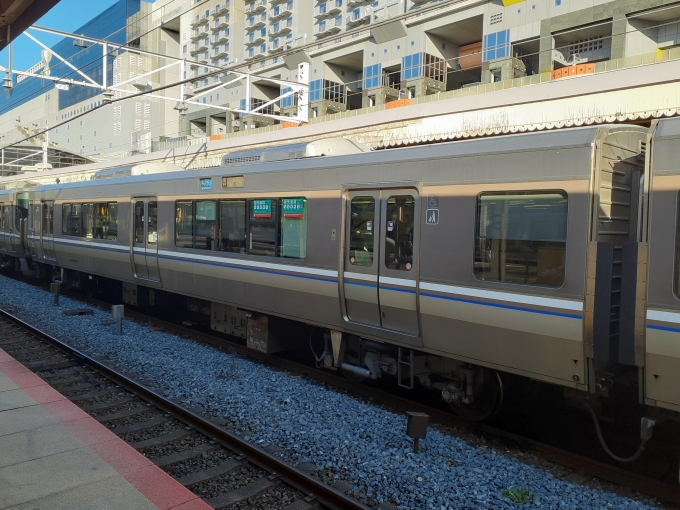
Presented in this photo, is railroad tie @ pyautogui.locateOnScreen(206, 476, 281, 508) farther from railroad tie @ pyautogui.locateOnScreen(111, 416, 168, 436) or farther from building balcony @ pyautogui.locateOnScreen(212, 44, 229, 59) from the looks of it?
building balcony @ pyautogui.locateOnScreen(212, 44, 229, 59)

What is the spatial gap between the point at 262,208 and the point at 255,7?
54469mm

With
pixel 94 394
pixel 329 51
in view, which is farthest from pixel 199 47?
pixel 94 394

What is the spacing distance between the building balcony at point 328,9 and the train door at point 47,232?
120ft

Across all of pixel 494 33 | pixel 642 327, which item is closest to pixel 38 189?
pixel 642 327

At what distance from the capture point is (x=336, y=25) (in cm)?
4781

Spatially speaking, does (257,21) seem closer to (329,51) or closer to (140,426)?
(329,51)

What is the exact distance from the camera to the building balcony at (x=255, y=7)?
184ft

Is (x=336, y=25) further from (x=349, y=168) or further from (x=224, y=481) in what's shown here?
(x=224, y=481)

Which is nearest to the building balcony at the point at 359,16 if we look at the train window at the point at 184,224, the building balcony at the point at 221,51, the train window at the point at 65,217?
the building balcony at the point at 221,51

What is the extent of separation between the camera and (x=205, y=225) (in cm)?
990

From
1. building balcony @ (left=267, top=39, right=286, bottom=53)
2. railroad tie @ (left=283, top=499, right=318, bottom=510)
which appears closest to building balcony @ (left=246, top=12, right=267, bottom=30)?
building balcony @ (left=267, top=39, right=286, bottom=53)

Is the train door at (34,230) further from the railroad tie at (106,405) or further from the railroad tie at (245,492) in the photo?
the railroad tie at (245,492)

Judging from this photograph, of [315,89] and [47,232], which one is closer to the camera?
[47,232]

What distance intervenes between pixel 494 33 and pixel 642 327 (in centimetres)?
3163
